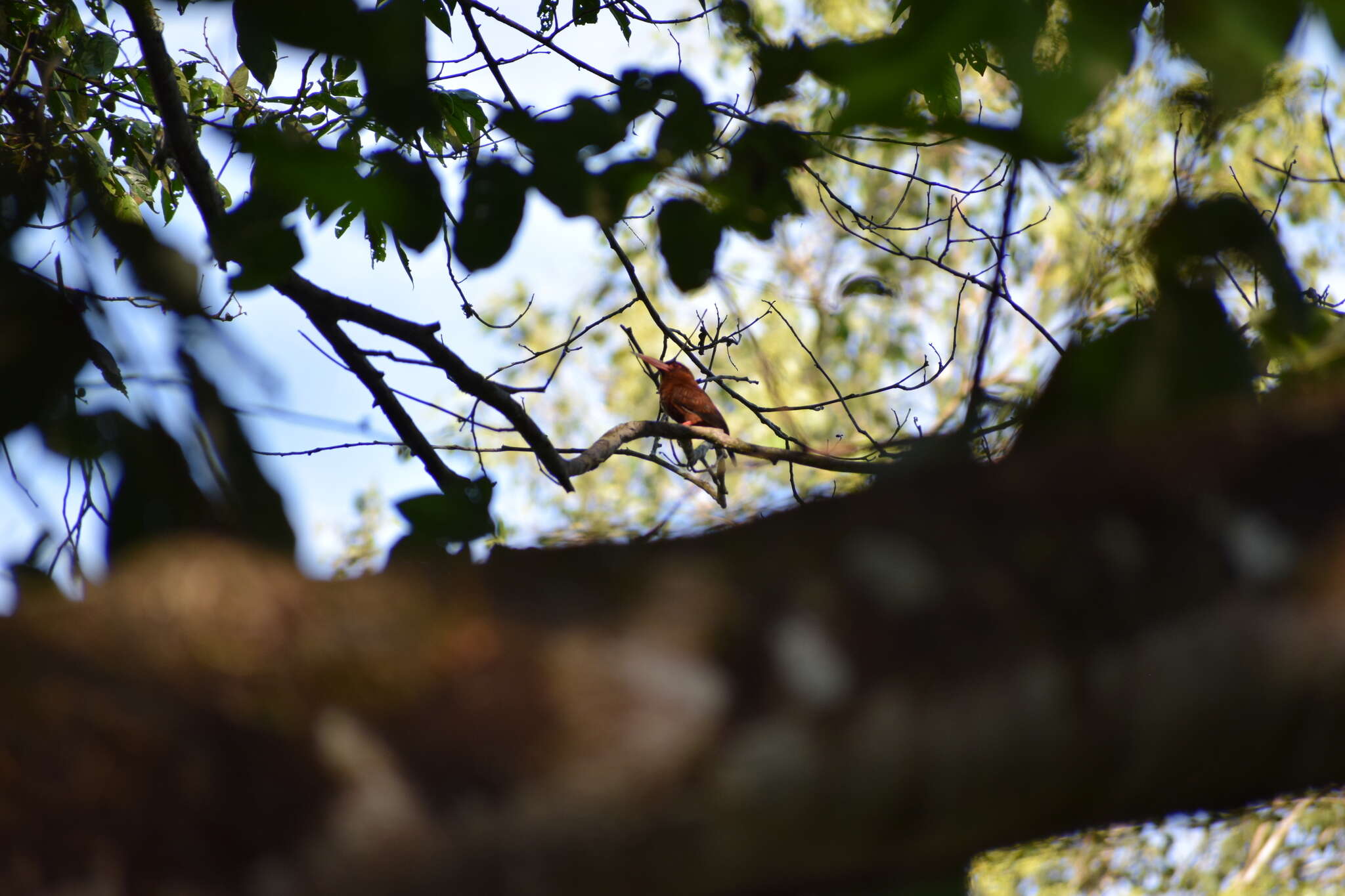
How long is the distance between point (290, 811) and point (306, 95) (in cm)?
265

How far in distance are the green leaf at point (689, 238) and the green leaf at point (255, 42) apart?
42cm

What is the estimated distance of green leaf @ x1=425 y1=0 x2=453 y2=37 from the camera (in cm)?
223

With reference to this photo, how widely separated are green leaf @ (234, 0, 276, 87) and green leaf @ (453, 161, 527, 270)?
0.81ft

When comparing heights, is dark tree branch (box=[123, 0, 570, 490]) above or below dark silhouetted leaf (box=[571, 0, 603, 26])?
below

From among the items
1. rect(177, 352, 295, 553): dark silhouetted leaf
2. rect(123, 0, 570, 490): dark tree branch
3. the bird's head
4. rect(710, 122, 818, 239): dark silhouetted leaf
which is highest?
the bird's head

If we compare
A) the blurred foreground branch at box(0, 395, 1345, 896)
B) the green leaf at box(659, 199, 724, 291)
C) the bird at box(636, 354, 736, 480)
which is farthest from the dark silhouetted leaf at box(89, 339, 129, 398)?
the bird at box(636, 354, 736, 480)

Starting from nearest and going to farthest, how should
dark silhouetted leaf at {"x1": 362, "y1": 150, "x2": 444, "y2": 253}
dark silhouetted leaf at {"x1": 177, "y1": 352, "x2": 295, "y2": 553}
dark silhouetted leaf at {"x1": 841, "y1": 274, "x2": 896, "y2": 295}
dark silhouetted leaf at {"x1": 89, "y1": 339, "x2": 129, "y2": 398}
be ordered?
dark silhouetted leaf at {"x1": 177, "y1": 352, "x2": 295, "y2": 553} < dark silhouetted leaf at {"x1": 362, "y1": 150, "x2": 444, "y2": 253} < dark silhouetted leaf at {"x1": 89, "y1": 339, "x2": 129, "y2": 398} < dark silhouetted leaf at {"x1": 841, "y1": 274, "x2": 896, "y2": 295}

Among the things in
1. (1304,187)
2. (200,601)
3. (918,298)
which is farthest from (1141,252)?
(918,298)

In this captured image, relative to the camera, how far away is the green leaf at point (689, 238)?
113 centimetres

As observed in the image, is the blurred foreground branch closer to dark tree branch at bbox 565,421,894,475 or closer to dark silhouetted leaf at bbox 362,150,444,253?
dark silhouetted leaf at bbox 362,150,444,253

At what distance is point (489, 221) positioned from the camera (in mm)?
1112

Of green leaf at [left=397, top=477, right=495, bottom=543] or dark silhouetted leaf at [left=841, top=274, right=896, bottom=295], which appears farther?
dark silhouetted leaf at [left=841, top=274, right=896, bottom=295]

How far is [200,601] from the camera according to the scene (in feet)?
1.92

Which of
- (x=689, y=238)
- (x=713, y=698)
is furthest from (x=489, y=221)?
(x=713, y=698)
